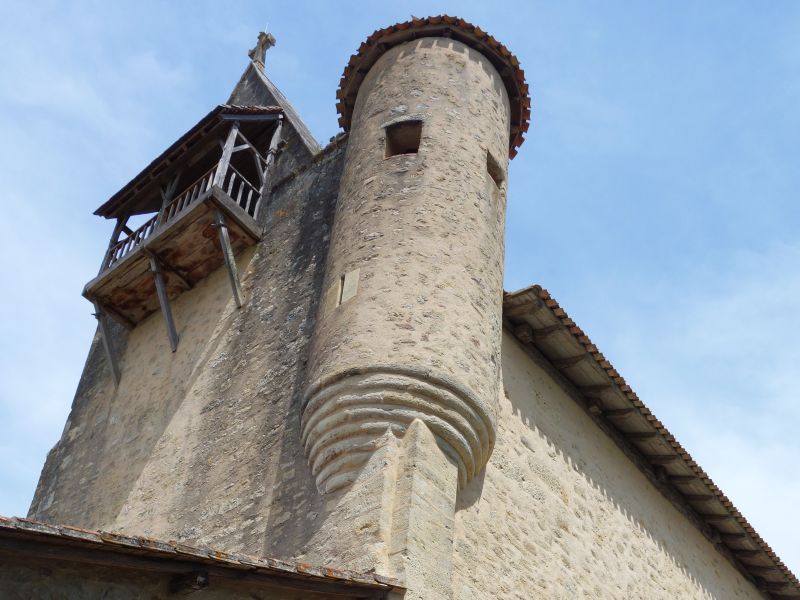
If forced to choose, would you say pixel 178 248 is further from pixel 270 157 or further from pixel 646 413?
pixel 646 413

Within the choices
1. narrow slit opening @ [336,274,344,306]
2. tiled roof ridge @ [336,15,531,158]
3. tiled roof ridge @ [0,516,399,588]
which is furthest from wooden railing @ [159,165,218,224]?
tiled roof ridge @ [0,516,399,588]

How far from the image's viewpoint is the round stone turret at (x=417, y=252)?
24.2 ft

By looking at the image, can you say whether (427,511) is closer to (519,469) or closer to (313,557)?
(313,557)

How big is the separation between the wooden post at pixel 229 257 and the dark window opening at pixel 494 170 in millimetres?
3205

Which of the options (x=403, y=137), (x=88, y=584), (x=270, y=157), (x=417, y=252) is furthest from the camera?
(x=270, y=157)

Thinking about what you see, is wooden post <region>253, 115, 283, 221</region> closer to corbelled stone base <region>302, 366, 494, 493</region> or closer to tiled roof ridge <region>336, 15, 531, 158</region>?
tiled roof ridge <region>336, 15, 531, 158</region>

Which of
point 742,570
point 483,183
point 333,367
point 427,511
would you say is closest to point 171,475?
point 333,367

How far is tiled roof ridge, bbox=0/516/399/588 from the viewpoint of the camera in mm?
4551

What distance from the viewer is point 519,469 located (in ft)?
28.9

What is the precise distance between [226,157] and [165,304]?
2.00m

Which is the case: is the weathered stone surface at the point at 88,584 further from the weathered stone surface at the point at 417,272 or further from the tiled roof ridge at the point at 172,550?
the weathered stone surface at the point at 417,272

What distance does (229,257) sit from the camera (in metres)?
10.6

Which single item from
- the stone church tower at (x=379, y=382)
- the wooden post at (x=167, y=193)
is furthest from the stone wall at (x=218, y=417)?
the wooden post at (x=167, y=193)

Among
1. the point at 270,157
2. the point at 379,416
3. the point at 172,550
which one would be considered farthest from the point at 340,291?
the point at 270,157
